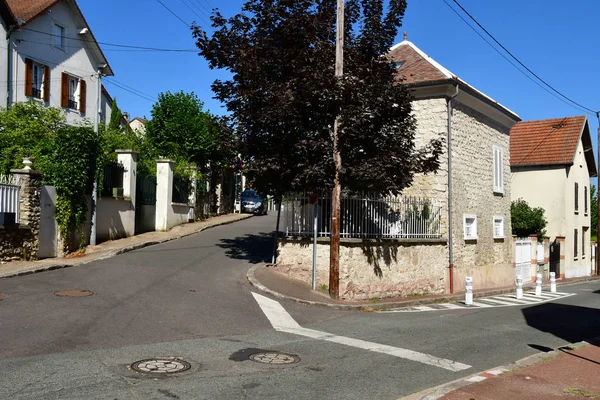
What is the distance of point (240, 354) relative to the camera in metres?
7.22

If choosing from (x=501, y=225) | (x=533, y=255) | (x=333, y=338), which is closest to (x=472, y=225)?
(x=501, y=225)

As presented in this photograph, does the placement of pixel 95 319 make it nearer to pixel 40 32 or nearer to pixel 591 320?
pixel 591 320

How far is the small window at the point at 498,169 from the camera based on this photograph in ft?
69.8

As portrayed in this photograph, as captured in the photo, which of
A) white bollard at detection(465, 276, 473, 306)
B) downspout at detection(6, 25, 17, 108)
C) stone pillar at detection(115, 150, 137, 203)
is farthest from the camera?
downspout at detection(6, 25, 17, 108)

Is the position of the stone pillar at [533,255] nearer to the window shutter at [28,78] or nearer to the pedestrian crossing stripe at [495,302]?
the pedestrian crossing stripe at [495,302]

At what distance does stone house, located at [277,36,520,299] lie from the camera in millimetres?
14133

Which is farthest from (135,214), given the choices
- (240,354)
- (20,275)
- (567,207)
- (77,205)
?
(567,207)

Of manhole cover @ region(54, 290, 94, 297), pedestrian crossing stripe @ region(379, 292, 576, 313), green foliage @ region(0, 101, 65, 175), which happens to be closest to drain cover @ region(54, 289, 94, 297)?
manhole cover @ region(54, 290, 94, 297)

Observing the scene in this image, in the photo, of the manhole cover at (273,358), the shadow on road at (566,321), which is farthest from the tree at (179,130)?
the manhole cover at (273,358)

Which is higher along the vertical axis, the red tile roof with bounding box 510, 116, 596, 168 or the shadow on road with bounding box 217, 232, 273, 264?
the red tile roof with bounding box 510, 116, 596, 168

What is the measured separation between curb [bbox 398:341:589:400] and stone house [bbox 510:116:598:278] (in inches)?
1008

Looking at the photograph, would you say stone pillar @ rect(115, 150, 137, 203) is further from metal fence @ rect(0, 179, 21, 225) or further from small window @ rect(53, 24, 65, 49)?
small window @ rect(53, 24, 65, 49)

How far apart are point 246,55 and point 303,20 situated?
64.6 inches

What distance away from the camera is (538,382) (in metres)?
6.45
